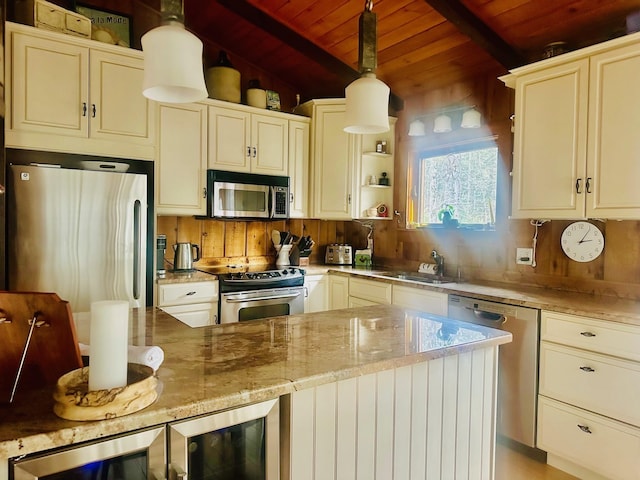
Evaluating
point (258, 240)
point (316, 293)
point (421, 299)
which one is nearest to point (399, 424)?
point (421, 299)

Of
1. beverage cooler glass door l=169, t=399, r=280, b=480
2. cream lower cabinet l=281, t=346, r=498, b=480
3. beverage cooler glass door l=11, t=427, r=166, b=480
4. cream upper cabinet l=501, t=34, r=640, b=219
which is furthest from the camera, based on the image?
cream upper cabinet l=501, t=34, r=640, b=219

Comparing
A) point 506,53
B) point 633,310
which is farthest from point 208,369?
point 506,53

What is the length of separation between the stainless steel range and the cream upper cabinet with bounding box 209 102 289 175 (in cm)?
92

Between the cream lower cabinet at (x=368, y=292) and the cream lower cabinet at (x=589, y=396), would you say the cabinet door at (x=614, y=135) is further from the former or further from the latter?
the cream lower cabinet at (x=368, y=292)

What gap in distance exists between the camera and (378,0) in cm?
301

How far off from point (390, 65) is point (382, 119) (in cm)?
247

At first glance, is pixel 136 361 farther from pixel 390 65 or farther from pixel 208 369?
Result: pixel 390 65

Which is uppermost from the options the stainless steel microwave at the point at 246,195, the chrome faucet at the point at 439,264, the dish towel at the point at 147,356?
the stainless steel microwave at the point at 246,195

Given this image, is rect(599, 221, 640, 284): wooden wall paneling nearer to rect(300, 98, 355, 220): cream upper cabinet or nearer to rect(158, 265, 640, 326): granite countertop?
rect(158, 265, 640, 326): granite countertop

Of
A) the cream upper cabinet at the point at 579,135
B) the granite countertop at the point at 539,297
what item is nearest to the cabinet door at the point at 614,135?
the cream upper cabinet at the point at 579,135


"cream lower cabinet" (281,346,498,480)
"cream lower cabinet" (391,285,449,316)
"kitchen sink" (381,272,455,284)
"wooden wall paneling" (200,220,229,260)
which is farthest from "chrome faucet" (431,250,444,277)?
"cream lower cabinet" (281,346,498,480)

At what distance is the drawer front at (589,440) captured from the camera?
84.8 inches

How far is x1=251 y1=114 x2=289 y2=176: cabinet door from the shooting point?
3.81 m

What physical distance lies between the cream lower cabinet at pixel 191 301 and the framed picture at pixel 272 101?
1.71 m
